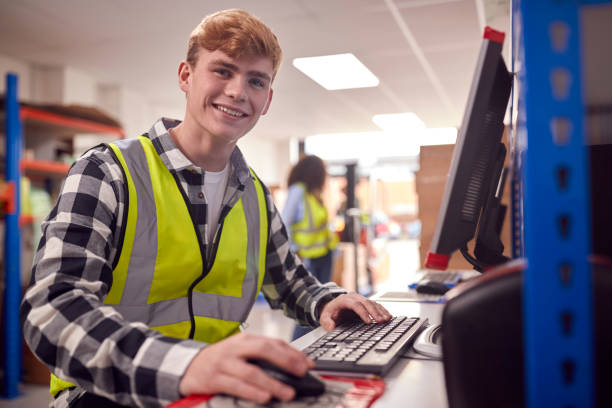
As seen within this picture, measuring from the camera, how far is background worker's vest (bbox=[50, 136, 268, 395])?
89cm

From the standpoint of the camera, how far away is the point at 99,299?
719mm

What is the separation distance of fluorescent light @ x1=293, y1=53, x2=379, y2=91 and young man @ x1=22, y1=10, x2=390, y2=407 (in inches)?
125

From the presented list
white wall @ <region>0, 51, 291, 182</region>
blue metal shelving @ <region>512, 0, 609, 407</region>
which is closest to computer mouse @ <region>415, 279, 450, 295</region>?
blue metal shelving @ <region>512, 0, 609, 407</region>

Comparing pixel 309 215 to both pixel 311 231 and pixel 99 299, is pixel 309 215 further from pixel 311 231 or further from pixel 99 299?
pixel 99 299

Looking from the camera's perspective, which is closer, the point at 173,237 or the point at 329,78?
the point at 173,237

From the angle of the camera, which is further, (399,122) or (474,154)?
(399,122)

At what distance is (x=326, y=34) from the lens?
3.61m

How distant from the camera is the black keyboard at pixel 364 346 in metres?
0.60

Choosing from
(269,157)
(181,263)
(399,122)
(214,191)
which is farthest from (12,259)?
(269,157)

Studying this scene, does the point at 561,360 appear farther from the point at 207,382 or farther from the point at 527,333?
the point at 207,382

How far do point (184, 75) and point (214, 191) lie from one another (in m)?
0.29

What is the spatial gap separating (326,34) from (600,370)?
3548 millimetres

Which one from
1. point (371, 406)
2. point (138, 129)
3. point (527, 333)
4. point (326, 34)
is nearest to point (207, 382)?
point (371, 406)

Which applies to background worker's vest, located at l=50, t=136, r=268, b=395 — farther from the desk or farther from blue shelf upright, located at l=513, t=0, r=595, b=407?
blue shelf upright, located at l=513, t=0, r=595, b=407
